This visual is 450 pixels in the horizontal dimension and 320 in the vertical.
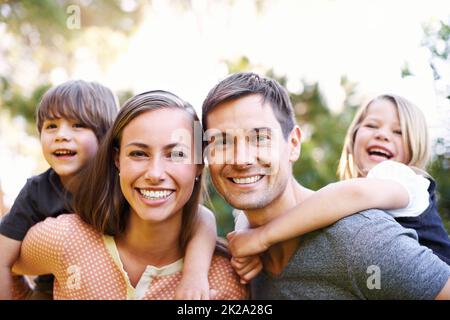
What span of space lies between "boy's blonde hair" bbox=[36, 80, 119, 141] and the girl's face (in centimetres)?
106

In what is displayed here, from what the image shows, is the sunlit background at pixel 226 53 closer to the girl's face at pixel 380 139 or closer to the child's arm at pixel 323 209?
the girl's face at pixel 380 139

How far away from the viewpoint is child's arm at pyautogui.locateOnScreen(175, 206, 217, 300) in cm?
150

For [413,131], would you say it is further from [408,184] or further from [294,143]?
[294,143]

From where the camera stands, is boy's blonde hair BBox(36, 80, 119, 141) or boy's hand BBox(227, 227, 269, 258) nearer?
boy's hand BBox(227, 227, 269, 258)

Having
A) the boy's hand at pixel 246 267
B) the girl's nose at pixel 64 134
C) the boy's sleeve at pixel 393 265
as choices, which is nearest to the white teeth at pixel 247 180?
the boy's hand at pixel 246 267

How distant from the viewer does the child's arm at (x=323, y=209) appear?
4.95 feet

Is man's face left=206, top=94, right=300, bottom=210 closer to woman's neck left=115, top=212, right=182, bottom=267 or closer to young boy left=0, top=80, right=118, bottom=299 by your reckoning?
woman's neck left=115, top=212, right=182, bottom=267

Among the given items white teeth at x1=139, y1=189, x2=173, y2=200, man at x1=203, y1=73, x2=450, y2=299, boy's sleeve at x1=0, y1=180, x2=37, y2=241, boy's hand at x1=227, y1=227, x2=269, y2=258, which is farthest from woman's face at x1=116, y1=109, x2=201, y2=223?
boy's sleeve at x1=0, y1=180, x2=37, y2=241

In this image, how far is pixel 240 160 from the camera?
5.06 ft

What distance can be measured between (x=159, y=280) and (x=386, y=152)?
108 centimetres

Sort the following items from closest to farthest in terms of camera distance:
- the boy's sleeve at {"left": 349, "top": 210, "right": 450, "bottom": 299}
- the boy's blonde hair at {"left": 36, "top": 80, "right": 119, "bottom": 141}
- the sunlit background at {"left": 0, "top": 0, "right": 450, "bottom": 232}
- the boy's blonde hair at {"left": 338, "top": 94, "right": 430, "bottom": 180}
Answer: the boy's sleeve at {"left": 349, "top": 210, "right": 450, "bottom": 299} → the boy's blonde hair at {"left": 36, "top": 80, "right": 119, "bottom": 141} → the boy's blonde hair at {"left": 338, "top": 94, "right": 430, "bottom": 180} → the sunlit background at {"left": 0, "top": 0, "right": 450, "bottom": 232}

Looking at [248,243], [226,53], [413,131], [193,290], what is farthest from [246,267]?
[226,53]

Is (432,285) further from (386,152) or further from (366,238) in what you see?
(386,152)

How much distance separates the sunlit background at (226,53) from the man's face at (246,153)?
587 millimetres
